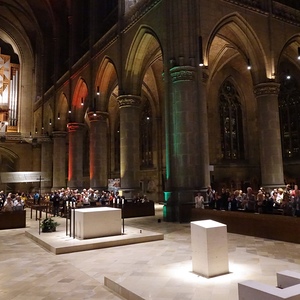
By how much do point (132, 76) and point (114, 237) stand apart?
11279 millimetres

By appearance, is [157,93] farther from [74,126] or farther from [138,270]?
[138,270]

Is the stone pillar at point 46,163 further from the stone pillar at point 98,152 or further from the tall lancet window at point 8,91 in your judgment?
the stone pillar at point 98,152

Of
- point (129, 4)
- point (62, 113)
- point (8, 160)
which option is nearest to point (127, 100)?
point (129, 4)

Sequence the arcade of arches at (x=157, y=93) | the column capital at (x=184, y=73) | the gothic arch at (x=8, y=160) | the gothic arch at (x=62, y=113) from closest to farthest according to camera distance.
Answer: the column capital at (x=184, y=73) < the arcade of arches at (x=157, y=93) < the gothic arch at (x=62, y=113) < the gothic arch at (x=8, y=160)

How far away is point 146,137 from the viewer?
27.3 m

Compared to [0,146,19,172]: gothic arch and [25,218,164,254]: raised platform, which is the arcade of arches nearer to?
[0,146,19,172]: gothic arch

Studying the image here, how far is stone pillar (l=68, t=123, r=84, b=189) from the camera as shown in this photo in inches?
989

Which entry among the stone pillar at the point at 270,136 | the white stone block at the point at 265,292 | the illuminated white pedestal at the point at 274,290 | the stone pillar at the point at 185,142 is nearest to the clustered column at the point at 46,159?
the stone pillar at the point at 185,142

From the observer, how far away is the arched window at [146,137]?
26734 mm

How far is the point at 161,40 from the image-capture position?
48.1ft

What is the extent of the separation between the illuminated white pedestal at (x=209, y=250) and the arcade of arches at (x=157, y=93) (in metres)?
7.45

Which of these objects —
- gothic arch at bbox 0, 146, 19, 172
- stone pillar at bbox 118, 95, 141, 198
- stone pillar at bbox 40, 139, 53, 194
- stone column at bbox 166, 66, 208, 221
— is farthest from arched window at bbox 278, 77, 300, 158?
gothic arch at bbox 0, 146, 19, 172

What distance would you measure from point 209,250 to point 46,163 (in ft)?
94.2

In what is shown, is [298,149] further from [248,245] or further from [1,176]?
[1,176]
